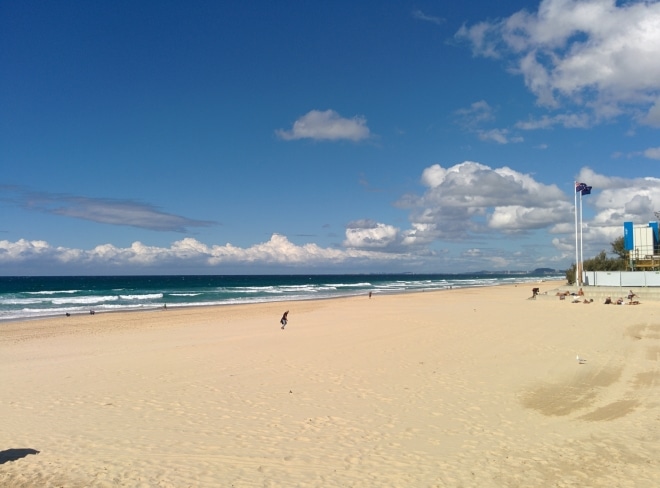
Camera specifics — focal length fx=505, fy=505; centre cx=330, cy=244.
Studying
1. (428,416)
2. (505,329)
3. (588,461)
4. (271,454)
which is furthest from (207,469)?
(505,329)

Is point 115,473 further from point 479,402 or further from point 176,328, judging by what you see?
point 176,328

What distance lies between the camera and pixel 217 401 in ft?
31.1

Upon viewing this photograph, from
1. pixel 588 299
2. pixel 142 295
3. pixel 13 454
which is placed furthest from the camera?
pixel 142 295

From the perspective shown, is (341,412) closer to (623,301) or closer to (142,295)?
(623,301)

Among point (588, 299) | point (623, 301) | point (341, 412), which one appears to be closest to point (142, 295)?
point (588, 299)

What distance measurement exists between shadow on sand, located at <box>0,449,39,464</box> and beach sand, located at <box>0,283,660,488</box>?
0.11ft

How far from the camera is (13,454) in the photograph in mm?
6625

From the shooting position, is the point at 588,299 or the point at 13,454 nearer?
the point at 13,454

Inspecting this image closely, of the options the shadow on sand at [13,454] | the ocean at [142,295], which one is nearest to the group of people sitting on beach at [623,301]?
the shadow on sand at [13,454]

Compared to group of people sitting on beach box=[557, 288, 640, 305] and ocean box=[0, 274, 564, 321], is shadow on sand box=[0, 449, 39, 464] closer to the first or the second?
group of people sitting on beach box=[557, 288, 640, 305]

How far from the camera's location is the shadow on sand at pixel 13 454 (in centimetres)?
645

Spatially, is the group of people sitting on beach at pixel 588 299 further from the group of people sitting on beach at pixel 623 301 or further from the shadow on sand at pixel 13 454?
the shadow on sand at pixel 13 454

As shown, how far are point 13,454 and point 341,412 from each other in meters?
4.82

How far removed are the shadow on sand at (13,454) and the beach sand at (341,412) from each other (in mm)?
34
